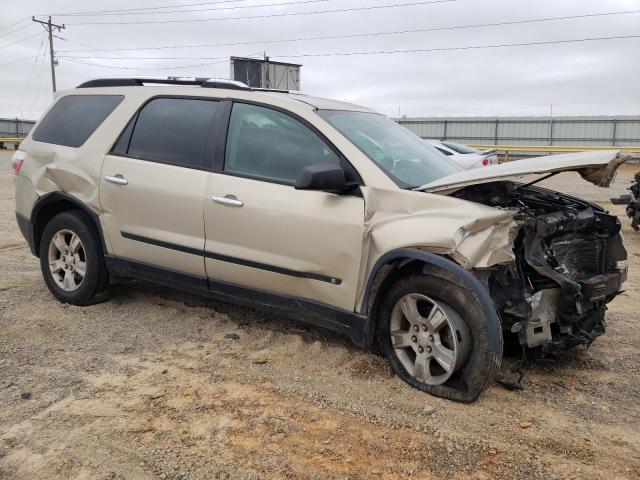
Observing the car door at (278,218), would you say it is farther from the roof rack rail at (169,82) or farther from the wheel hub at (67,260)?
the wheel hub at (67,260)

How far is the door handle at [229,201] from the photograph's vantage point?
12.2ft

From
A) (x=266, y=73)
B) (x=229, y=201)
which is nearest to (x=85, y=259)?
(x=229, y=201)

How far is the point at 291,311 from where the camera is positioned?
12.1 feet

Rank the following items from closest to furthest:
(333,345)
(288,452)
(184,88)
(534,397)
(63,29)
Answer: (288,452), (534,397), (333,345), (184,88), (63,29)

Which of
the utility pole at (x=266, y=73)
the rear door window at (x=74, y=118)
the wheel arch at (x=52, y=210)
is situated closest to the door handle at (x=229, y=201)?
the wheel arch at (x=52, y=210)

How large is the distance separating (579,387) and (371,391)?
130cm

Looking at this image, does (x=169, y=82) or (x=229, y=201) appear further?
(x=169, y=82)

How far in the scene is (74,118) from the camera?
4777 millimetres

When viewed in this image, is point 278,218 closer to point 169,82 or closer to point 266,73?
point 169,82

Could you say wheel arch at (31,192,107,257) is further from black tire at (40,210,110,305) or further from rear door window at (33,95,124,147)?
rear door window at (33,95,124,147)

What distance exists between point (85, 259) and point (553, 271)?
3604 mm

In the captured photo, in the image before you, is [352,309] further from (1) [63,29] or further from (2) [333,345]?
(1) [63,29]

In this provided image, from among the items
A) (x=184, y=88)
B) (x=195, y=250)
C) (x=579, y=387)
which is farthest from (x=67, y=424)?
(x=579, y=387)

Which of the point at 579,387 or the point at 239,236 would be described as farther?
the point at 239,236
